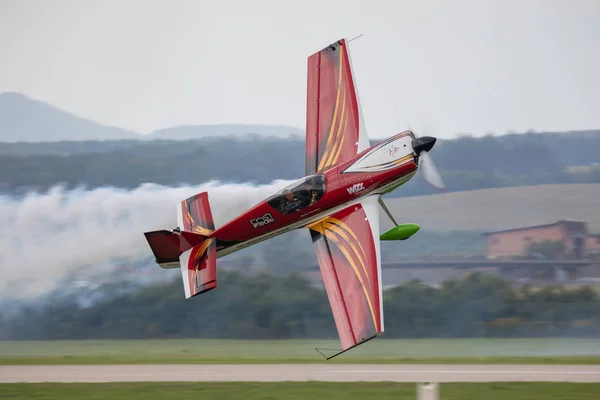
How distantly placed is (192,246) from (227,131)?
7919 millimetres

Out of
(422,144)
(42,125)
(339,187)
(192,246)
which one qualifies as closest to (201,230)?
(192,246)

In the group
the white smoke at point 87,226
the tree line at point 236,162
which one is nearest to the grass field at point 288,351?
the white smoke at point 87,226

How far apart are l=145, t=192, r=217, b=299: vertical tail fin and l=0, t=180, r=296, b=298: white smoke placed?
8.10 feet

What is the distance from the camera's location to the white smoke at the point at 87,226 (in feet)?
72.0

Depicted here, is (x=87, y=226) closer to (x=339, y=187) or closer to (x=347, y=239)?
(x=339, y=187)

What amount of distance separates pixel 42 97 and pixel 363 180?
15651mm

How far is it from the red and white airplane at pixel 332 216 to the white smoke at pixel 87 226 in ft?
8.92

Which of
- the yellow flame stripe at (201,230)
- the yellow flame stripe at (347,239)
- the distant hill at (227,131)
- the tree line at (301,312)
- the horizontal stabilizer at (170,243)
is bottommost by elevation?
the tree line at (301,312)

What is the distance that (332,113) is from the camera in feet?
64.8

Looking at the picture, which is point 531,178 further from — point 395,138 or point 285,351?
point 285,351

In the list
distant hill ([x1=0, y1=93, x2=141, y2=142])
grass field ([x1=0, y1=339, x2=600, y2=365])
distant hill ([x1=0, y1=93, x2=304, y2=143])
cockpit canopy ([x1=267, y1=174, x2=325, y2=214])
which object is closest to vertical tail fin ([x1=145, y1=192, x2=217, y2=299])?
cockpit canopy ([x1=267, y1=174, x2=325, y2=214])

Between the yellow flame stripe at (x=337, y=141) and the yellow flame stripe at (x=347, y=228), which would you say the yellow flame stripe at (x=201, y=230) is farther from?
the yellow flame stripe at (x=337, y=141)
